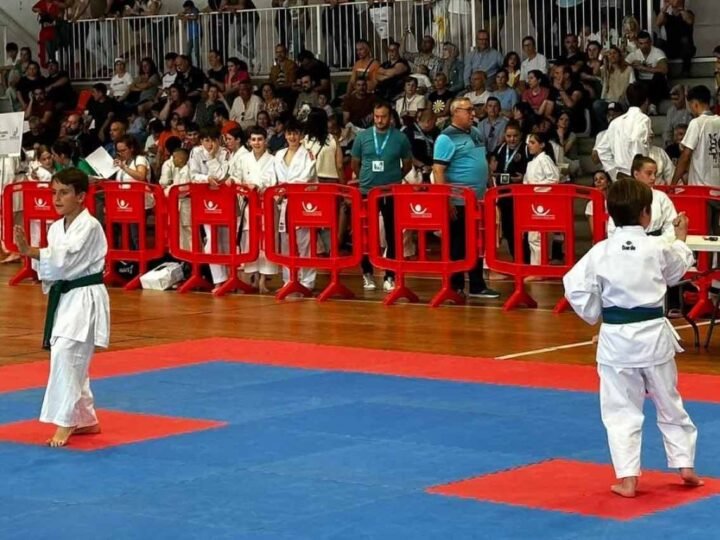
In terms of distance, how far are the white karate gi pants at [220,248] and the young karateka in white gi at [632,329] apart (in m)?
9.82

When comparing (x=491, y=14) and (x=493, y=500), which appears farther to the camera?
(x=491, y=14)

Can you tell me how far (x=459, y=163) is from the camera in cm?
1531

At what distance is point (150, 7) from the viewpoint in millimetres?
27734

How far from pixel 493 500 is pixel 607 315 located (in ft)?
3.40

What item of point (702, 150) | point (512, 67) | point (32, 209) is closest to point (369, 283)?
point (702, 150)

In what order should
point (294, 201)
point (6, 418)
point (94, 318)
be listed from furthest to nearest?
1. point (294, 201)
2. point (6, 418)
3. point (94, 318)

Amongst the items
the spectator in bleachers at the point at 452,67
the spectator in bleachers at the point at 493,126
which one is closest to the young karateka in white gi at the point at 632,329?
the spectator in bleachers at the point at 493,126

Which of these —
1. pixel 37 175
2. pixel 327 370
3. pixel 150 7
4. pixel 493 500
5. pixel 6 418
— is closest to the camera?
pixel 493 500

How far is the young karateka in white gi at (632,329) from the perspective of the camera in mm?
7270

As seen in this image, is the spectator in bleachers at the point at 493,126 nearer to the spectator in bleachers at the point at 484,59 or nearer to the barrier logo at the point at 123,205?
the spectator in bleachers at the point at 484,59

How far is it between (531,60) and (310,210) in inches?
277

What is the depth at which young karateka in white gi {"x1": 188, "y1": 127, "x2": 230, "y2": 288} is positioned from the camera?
55.7ft

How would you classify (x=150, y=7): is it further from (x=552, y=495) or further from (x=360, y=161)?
(x=552, y=495)

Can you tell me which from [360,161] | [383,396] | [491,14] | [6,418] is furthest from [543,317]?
[491,14]
